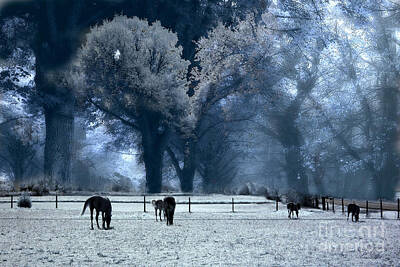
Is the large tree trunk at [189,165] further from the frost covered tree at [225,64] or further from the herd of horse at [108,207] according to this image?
the herd of horse at [108,207]

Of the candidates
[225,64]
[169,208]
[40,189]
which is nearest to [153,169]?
[40,189]

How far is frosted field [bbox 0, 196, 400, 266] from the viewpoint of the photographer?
1159 centimetres

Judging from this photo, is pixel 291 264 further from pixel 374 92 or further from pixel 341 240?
pixel 374 92

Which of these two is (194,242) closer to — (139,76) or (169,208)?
(169,208)

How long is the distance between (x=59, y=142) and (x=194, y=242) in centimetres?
2894

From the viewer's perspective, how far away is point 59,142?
42219 millimetres

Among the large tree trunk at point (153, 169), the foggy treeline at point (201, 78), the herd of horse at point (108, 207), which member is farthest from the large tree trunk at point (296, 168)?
the herd of horse at point (108, 207)

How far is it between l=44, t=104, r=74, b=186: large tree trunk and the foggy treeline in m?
0.07

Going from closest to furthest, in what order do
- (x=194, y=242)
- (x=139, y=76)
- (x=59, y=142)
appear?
1. (x=194, y=242)
2. (x=139, y=76)
3. (x=59, y=142)

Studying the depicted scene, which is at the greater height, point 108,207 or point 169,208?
point 108,207

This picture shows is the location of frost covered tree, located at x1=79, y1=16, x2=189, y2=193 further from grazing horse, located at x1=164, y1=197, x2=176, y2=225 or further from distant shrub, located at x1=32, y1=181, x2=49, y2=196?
grazing horse, located at x1=164, y1=197, x2=176, y2=225

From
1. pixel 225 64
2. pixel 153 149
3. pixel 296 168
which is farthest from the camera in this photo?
pixel 296 168

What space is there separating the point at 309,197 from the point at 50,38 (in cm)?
2087

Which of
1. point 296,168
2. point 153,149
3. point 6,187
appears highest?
point 153,149
